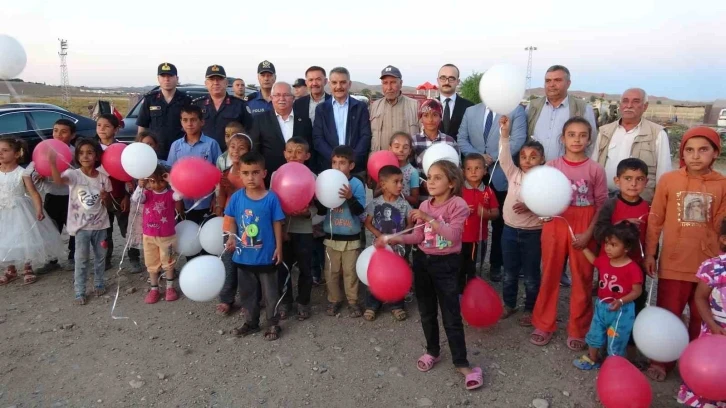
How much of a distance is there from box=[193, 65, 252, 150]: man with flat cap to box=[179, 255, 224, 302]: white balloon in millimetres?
1750

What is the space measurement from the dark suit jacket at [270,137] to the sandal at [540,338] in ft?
9.29

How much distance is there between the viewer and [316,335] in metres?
3.88

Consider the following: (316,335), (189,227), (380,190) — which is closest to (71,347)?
(189,227)

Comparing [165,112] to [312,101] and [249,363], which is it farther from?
[249,363]

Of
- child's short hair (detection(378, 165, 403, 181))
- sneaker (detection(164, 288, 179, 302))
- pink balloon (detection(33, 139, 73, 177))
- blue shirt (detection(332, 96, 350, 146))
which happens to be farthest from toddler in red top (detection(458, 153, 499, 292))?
pink balloon (detection(33, 139, 73, 177))

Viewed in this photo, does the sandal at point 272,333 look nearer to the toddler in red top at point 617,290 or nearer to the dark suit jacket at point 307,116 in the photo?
the dark suit jacket at point 307,116

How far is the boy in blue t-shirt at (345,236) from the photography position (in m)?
4.01

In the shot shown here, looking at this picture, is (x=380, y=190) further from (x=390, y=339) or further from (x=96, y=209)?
(x=96, y=209)

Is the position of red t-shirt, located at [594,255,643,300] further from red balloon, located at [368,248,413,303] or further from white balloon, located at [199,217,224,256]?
white balloon, located at [199,217,224,256]

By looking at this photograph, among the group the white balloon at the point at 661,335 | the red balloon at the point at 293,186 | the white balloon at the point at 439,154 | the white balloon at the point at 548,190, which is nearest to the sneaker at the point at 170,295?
the red balloon at the point at 293,186

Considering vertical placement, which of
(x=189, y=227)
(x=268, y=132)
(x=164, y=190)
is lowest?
(x=189, y=227)

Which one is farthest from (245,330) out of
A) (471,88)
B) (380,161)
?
(471,88)

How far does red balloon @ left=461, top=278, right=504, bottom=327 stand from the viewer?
143 inches

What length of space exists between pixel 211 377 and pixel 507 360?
7.21 ft
